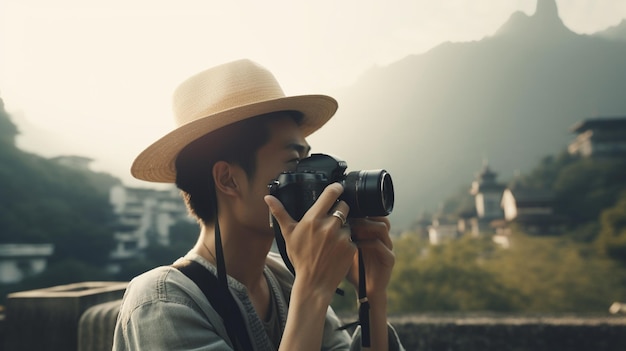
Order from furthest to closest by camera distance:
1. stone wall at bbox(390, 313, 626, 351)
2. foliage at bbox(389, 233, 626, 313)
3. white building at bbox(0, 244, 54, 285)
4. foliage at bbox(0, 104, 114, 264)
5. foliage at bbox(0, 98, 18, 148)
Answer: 1. foliage at bbox(0, 98, 18, 148)
2. white building at bbox(0, 244, 54, 285)
3. foliage at bbox(0, 104, 114, 264)
4. foliage at bbox(389, 233, 626, 313)
5. stone wall at bbox(390, 313, 626, 351)

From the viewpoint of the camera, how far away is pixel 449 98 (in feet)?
169

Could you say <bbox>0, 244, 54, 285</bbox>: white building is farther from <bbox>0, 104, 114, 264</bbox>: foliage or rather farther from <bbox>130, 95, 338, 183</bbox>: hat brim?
<bbox>130, 95, 338, 183</bbox>: hat brim

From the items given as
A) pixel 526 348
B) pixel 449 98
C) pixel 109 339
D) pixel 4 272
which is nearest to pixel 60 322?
pixel 109 339

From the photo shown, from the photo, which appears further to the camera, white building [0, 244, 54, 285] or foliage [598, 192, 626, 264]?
white building [0, 244, 54, 285]

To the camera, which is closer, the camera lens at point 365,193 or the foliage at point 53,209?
the camera lens at point 365,193

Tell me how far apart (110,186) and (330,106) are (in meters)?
28.2

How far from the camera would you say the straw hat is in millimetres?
994

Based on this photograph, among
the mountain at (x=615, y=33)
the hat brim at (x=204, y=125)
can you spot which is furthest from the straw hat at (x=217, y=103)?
the mountain at (x=615, y=33)

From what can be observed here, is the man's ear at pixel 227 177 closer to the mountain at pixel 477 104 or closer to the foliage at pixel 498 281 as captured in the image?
the foliage at pixel 498 281

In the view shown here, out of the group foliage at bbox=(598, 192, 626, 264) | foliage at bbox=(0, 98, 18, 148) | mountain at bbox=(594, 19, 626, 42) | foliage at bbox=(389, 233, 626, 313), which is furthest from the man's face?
mountain at bbox=(594, 19, 626, 42)

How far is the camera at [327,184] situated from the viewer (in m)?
0.88

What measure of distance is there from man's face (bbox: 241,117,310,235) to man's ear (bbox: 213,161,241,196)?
0.03 m

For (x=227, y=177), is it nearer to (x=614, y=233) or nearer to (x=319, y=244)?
(x=319, y=244)

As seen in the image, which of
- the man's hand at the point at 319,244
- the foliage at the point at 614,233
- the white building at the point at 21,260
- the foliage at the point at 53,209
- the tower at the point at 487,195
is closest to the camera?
the man's hand at the point at 319,244
